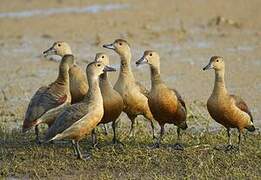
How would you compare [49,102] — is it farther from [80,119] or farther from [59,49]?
[59,49]

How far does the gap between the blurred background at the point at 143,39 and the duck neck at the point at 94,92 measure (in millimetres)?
2484

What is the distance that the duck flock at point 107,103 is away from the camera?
887 cm

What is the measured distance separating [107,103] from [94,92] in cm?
44

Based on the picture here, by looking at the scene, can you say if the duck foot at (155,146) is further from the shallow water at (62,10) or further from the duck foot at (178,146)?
the shallow water at (62,10)

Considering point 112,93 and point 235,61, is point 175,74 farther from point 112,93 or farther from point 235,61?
point 112,93

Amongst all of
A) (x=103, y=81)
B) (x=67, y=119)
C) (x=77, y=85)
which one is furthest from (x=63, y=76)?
(x=67, y=119)

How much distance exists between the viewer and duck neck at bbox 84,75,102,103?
8.92 metres

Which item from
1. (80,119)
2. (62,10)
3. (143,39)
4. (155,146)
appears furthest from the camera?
(62,10)

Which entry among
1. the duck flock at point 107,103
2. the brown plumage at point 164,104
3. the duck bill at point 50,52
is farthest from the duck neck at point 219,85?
the duck bill at point 50,52

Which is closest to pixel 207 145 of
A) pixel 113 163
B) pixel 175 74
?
pixel 113 163

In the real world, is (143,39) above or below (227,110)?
below

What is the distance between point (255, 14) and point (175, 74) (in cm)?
633

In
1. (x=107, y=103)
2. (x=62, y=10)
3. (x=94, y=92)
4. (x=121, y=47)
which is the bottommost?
(x=62, y=10)

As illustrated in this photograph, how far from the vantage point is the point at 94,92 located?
895 centimetres
